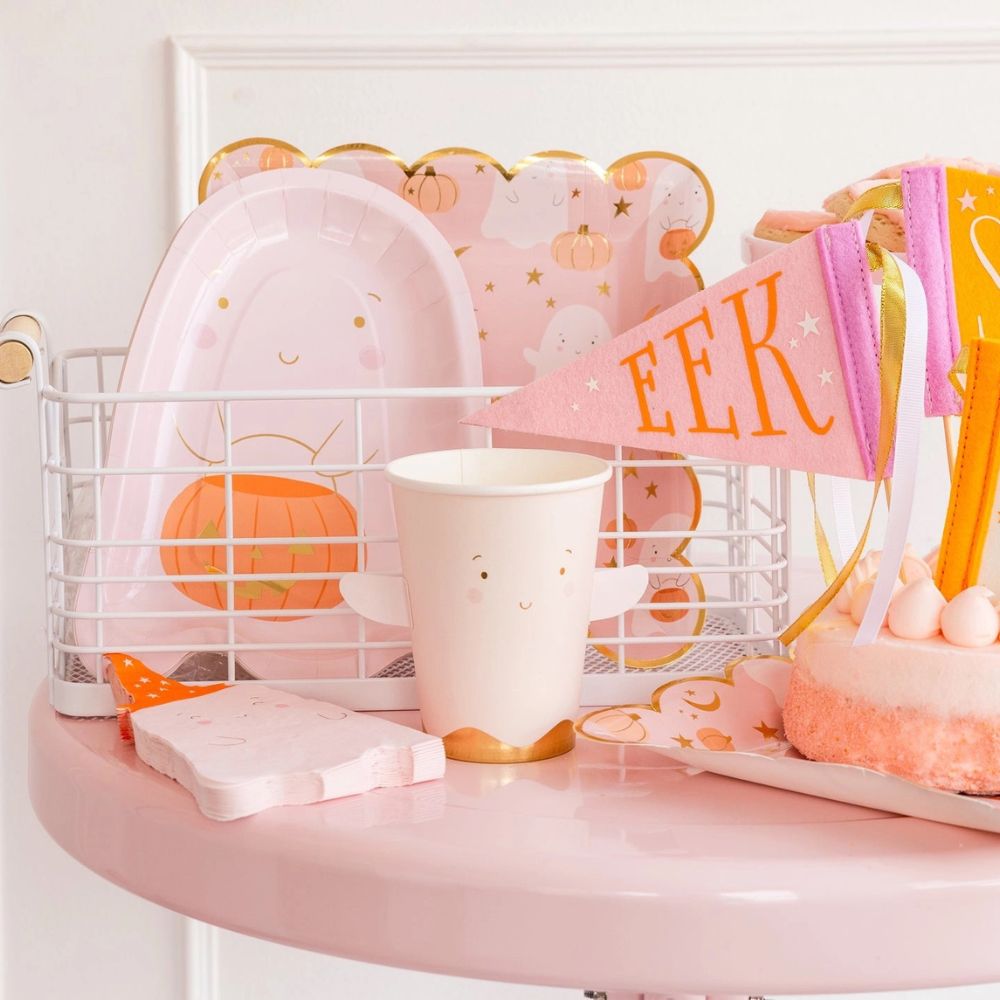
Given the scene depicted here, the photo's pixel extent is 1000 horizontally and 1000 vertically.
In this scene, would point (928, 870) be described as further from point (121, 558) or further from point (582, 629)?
point (121, 558)

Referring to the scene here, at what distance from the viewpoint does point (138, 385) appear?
66cm

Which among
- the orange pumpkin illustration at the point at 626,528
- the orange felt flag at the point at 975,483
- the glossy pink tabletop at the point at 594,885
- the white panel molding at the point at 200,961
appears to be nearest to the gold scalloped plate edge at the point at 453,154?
the orange pumpkin illustration at the point at 626,528

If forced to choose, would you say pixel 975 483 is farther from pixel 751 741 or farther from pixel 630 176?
pixel 630 176

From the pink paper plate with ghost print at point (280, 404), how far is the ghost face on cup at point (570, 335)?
7 cm

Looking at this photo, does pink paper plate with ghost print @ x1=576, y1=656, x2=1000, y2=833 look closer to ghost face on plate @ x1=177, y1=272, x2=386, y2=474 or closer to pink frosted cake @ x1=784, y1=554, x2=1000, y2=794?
pink frosted cake @ x1=784, y1=554, x2=1000, y2=794

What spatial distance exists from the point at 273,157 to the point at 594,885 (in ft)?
1.72

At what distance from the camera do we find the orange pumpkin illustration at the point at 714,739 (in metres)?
0.54

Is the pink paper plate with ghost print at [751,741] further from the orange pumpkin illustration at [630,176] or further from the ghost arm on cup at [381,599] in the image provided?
the orange pumpkin illustration at [630,176]

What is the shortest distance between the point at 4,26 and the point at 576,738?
0.80 m

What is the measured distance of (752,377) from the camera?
0.53 meters

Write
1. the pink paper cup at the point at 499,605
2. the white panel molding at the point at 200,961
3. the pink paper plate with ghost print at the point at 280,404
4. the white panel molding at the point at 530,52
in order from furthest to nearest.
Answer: the white panel molding at the point at 200,961
the white panel molding at the point at 530,52
the pink paper plate with ghost print at the point at 280,404
the pink paper cup at the point at 499,605

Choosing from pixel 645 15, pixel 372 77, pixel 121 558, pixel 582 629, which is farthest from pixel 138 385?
pixel 645 15

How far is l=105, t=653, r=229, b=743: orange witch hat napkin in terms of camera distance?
56 centimetres

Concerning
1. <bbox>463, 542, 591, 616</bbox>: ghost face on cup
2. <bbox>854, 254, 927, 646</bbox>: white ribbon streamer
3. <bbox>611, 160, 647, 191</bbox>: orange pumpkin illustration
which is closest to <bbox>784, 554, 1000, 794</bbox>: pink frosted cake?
<bbox>854, 254, 927, 646</bbox>: white ribbon streamer
